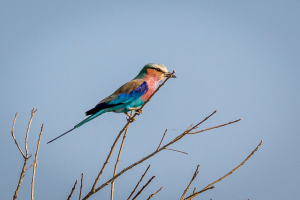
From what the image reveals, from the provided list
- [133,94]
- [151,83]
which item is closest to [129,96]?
[133,94]

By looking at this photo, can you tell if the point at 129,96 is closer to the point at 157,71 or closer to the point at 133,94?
the point at 133,94

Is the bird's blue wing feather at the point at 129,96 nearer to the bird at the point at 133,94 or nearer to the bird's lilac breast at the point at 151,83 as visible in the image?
Answer: the bird at the point at 133,94

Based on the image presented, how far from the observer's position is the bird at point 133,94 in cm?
606

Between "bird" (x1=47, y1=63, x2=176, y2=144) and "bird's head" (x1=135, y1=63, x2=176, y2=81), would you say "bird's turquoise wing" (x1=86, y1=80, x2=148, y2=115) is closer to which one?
"bird" (x1=47, y1=63, x2=176, y2=144)

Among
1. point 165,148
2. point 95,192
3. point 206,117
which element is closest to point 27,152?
Result: point 95,192

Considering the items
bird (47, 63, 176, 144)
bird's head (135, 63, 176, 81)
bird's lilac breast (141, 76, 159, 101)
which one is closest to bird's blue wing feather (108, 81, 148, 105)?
bird (47, 63, 176, 144)

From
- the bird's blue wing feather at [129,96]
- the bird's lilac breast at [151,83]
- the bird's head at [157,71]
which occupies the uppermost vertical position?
the bird's head at [157,71]

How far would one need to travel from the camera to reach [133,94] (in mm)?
6441

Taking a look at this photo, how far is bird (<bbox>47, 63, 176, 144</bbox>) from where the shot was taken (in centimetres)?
606

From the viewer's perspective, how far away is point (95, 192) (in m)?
3.41

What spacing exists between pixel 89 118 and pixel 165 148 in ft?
7.54

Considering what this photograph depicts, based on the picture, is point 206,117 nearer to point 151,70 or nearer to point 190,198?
point 190,198

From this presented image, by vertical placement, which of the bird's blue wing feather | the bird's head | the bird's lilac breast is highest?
the bird's head

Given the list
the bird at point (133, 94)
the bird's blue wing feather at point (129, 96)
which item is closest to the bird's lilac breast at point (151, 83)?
the bird at point (133, 94)
